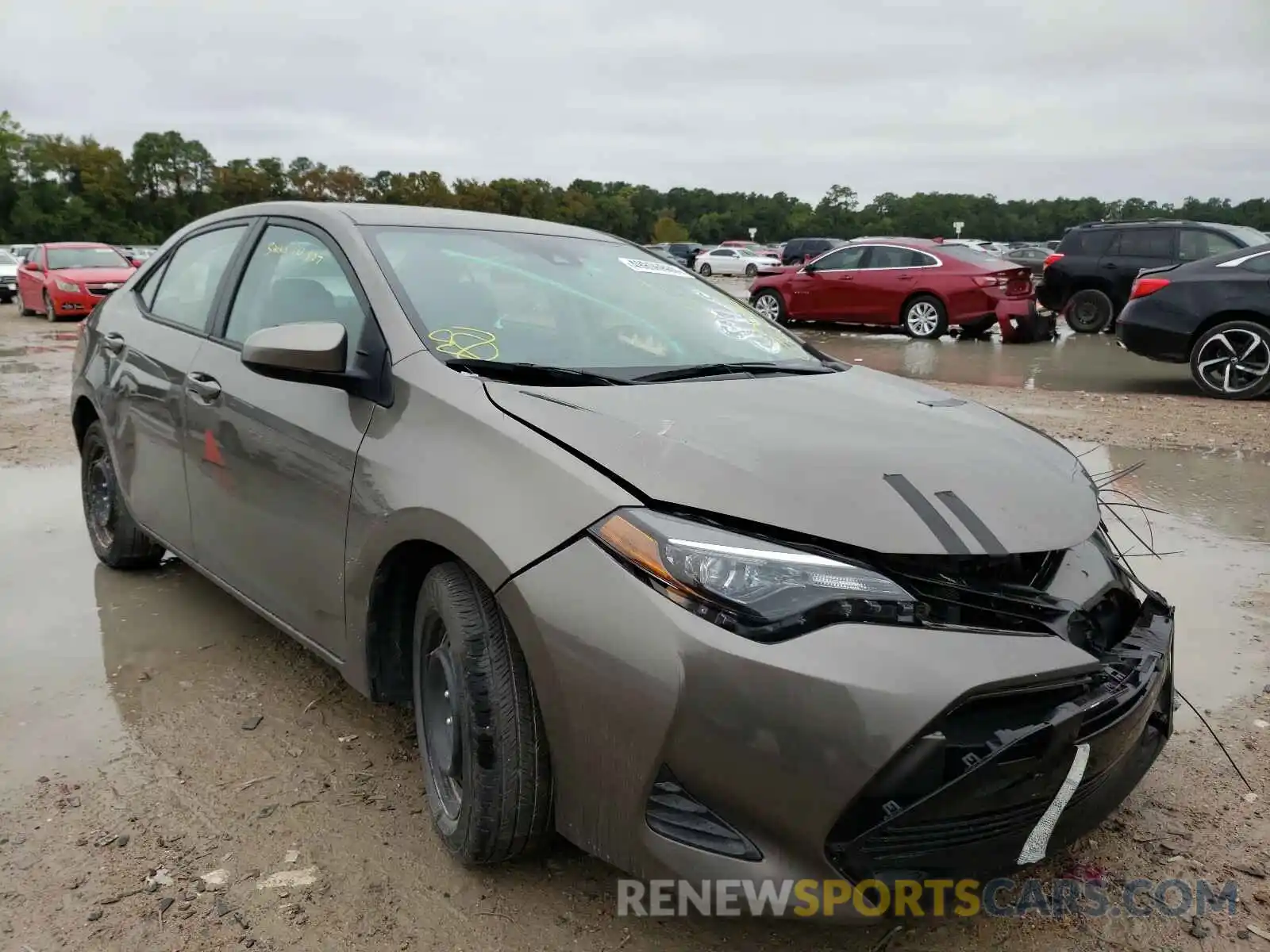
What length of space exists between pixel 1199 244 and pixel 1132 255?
2.86 feet

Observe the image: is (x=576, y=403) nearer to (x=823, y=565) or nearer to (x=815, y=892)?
(x=823, y=565)

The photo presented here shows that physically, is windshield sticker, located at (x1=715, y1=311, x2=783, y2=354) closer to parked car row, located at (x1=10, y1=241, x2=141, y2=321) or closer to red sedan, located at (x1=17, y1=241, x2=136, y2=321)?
red sedan, located at (x1=17, y1=241, x2=136, y2=321)

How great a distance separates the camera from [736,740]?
1704 millimetres

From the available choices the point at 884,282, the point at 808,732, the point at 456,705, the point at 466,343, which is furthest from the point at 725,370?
the point at 884,282

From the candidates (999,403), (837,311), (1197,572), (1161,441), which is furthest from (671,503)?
(837,311)

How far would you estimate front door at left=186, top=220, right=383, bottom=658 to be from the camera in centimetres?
256

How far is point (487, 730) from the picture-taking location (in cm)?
206

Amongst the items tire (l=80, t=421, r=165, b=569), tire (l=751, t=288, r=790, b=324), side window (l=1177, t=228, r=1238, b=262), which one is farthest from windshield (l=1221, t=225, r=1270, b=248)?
tire (l=80, t=421, r=165, b=569)

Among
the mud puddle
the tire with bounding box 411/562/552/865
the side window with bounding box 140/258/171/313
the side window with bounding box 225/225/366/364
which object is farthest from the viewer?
the mud puddle

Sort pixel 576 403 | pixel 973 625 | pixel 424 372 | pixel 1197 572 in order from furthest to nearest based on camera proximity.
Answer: pixel 1197 572 < pixel 424 372 < pixel 576 403 < pixel 973 625

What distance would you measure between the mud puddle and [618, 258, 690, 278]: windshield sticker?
4808mm

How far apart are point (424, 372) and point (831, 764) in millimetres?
1333

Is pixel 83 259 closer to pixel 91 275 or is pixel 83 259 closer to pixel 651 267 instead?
pixel 91 275

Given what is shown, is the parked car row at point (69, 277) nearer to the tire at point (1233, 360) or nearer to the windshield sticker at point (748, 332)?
the tire at point (1233, 360)
